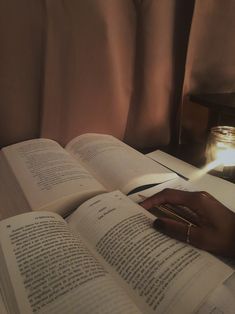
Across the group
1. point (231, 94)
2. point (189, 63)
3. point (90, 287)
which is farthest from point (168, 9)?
point (90, 287)

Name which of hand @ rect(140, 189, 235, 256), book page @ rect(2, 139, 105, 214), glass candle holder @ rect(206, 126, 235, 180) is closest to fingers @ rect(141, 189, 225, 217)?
hand @ rect(140, 189, 235, 256)

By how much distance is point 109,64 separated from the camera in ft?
2.96

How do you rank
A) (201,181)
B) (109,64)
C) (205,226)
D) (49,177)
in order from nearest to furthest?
(205,226) → (49,177) → (201,181) → (109,64)

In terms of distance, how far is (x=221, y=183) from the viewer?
77 centimetres

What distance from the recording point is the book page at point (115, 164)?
2.28ft

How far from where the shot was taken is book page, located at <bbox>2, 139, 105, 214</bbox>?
59 centimetres

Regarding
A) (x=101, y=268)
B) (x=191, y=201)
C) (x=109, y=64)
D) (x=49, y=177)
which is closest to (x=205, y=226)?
(x=191, y=201)

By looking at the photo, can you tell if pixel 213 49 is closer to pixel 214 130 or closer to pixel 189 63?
pixel 189 63

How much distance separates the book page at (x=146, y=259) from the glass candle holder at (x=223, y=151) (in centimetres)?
32

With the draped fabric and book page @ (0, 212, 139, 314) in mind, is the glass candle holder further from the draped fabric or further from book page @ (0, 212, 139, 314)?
book page @ (0, 212, 139, 314)

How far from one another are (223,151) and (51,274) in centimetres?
54

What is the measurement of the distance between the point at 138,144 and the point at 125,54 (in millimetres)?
266

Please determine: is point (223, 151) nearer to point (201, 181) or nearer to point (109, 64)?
point (201, 181)

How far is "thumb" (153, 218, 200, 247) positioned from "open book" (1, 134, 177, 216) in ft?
0.51
